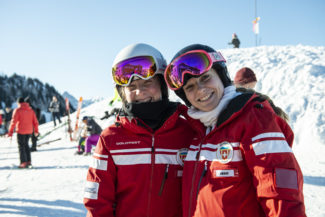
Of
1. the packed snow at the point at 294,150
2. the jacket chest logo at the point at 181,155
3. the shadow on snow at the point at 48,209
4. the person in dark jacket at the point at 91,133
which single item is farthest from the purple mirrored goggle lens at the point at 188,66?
the person in dark jacket at the point at 91,133

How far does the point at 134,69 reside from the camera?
6.82 ft

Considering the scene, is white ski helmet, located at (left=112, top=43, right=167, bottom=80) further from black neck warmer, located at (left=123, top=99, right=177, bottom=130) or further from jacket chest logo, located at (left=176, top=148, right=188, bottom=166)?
jacket chest logo, located at (left=176, top=148, right=188, bottom=166)

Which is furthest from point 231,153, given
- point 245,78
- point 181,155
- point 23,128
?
point 23,128

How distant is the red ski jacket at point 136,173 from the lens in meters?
1.73

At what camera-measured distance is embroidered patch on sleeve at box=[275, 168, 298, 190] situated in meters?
1.20

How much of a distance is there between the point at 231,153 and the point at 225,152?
0.13 feet

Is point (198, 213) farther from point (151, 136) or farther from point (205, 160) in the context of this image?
point (151, 136)

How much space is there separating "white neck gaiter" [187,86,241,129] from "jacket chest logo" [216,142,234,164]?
0.72 ft

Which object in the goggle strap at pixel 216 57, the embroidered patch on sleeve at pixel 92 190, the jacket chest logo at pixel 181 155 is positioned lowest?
the embroidered patch on sleeve at pixel 92 190

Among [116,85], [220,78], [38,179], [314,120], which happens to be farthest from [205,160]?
[314,120]

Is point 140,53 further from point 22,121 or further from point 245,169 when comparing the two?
point 22,121

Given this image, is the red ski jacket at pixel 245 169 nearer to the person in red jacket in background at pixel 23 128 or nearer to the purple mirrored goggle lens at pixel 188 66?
the purple mirrored goggle lens at pixel 188 66

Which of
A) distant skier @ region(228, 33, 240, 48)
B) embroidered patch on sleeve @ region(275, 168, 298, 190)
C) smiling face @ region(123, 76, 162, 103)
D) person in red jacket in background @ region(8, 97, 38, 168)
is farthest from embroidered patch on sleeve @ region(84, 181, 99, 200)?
distant skier @ region(228, 33, 240, 48)

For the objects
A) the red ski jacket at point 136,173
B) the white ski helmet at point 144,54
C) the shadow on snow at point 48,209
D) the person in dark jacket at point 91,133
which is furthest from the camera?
the person in dark jacket at point 91,133
